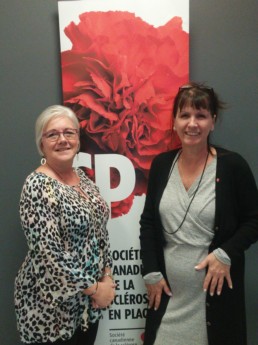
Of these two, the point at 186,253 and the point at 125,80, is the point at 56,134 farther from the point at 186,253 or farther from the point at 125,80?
the point at 186,253

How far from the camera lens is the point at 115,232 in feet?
5.53

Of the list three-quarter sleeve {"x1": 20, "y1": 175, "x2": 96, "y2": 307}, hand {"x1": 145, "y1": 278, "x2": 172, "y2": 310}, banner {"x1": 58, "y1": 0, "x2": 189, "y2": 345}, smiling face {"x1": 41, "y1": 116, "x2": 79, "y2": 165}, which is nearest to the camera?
three-quarter sleeve {"x1": 20, "y1": 175, "x2": 96, "y2": 307}

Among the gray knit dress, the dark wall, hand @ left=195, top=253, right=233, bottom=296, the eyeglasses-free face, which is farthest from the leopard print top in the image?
the dark wall

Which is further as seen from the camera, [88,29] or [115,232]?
[115,232]

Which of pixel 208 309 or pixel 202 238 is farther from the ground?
pixel 202 238

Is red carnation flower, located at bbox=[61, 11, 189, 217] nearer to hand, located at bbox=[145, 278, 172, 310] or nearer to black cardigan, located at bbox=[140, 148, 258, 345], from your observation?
black cardigan, located at bbox=[140, 148, 258, 345]

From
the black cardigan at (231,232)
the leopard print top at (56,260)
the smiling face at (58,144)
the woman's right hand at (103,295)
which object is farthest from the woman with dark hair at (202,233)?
the smiling face at (58,144)

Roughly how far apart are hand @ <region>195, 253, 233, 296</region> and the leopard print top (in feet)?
1.36

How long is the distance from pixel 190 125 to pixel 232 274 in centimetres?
62

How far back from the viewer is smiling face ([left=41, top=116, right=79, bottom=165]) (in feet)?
4.27

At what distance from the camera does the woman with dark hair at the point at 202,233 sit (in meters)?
1.34

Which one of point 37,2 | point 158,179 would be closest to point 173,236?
point 158,179

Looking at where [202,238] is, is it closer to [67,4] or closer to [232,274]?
[232,274]

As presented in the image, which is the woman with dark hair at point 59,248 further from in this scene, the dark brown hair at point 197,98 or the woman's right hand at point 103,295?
the dark brown hair at point 197,98
